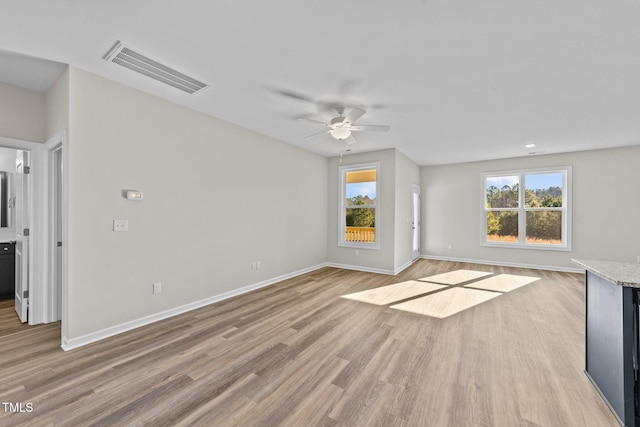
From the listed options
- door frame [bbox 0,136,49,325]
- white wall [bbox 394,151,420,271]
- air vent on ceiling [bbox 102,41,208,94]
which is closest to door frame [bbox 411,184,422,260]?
white wall [bbox 394,151,420,271]

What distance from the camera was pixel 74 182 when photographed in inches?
99.0

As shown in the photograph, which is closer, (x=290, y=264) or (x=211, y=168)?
(x=211, y=168)

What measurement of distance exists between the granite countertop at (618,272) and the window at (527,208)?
508 centimetres

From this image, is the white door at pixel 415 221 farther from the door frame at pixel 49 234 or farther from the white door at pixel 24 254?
the white door at pixel 24 254

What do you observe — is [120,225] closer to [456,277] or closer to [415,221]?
[456,277]

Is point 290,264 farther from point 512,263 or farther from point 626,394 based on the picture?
point 512,263

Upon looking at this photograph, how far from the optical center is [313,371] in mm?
2148

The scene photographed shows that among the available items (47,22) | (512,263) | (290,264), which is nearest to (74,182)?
(47,22)

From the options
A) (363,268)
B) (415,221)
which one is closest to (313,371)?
(363,268)

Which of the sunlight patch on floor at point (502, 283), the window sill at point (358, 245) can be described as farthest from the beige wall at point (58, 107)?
the sunlight patch on floor at point (502, 283)

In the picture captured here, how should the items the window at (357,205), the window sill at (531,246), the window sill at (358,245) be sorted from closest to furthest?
the window sill at (358,245) < the window sill at (531,246) < the window at (357,205)

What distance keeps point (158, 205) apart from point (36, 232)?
1.30m

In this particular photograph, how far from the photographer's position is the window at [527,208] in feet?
19.5

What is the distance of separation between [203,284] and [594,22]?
4.66m
